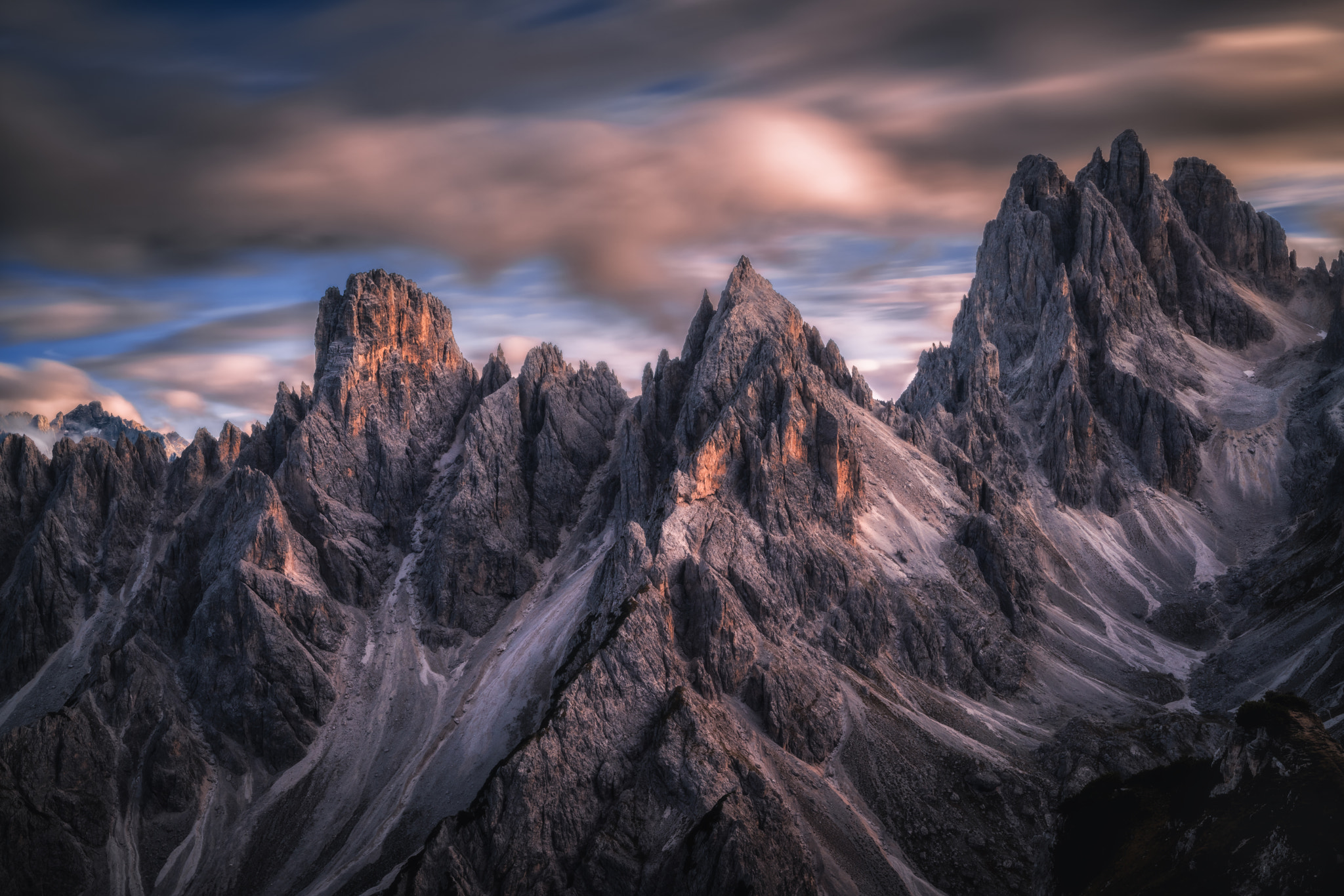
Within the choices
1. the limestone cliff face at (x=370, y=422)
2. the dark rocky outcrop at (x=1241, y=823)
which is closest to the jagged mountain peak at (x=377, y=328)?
the limestone cliff face at (x=370, y=422)

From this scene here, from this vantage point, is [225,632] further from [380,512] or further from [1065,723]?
[1065,723]

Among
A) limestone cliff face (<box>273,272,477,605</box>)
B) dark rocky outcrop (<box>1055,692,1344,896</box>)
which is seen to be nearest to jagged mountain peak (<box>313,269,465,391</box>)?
limestone cliff face (<box>273,272,477,605</box>)

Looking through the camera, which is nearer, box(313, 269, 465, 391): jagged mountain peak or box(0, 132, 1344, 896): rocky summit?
box(0, 132, 1344, 896): rocky summit

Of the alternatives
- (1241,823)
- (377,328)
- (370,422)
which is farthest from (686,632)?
(377,328)

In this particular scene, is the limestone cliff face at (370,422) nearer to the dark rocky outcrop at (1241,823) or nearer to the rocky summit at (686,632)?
the rocky summit at (686,632)

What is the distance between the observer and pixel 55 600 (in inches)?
6673

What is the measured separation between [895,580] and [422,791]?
88.8 m

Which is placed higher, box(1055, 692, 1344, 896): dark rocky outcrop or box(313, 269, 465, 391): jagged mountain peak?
box(313, 269, 465, 391): jagged mountain peak

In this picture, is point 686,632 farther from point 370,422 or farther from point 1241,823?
point 370,422

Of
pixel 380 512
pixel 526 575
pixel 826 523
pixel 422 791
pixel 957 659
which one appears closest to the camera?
pixel 422 791

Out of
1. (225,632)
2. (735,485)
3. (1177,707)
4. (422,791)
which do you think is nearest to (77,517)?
(225,632)

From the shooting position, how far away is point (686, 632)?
119 m

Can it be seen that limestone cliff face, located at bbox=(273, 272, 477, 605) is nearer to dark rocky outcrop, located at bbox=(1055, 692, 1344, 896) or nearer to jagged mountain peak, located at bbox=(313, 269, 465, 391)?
jagged mountain peak, located at bbox=(313, 269, 465, 391)

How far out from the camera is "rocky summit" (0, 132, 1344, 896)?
94.2m
